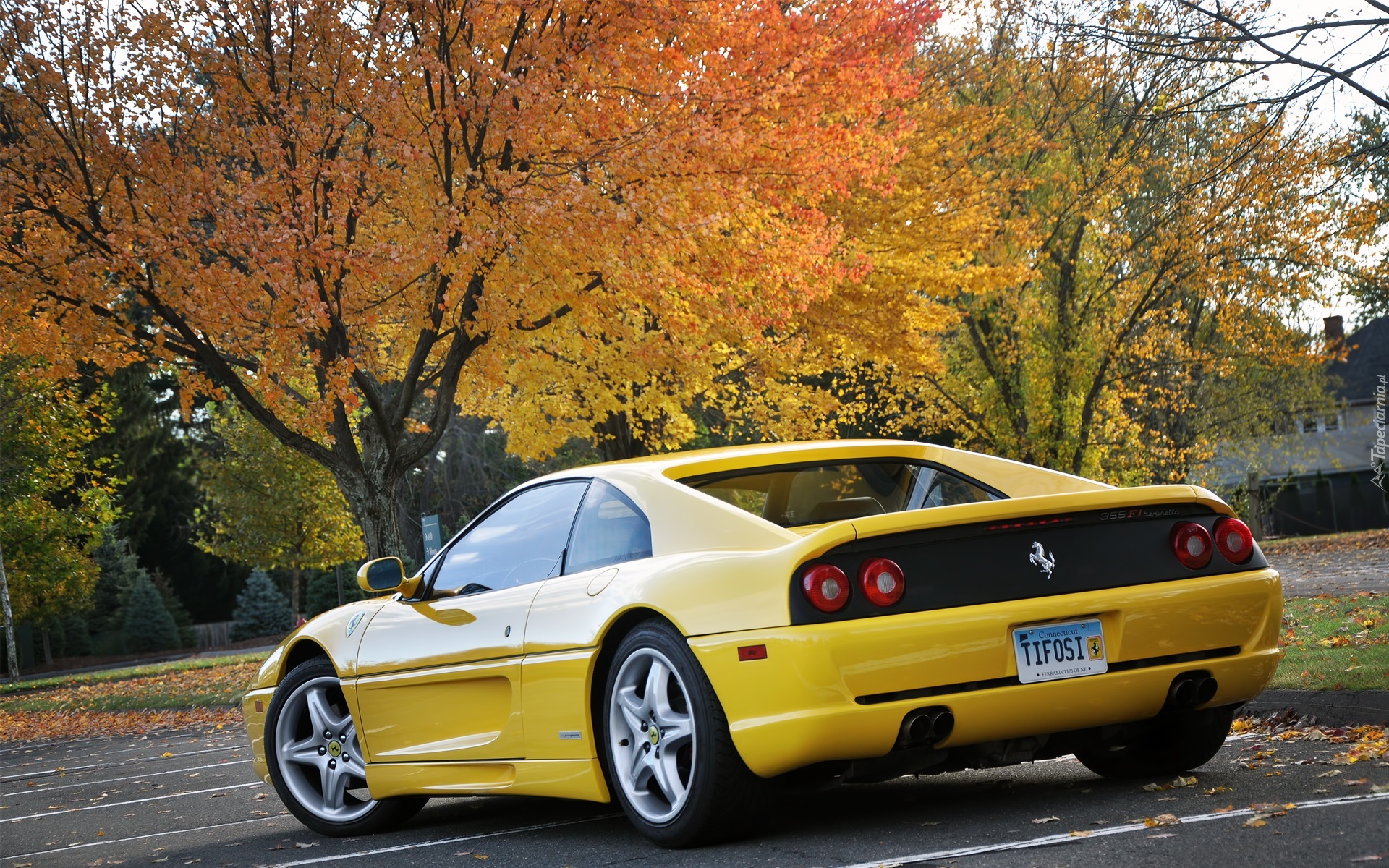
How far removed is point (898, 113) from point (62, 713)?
13096 millimetres

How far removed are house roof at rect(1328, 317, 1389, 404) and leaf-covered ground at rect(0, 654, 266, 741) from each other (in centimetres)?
4351

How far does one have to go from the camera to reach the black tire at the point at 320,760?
5883 millimetres

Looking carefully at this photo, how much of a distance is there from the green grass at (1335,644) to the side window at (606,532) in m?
2.38

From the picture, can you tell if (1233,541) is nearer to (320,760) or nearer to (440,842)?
(440,842)

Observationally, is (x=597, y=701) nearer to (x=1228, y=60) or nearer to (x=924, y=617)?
(x=924, y=617)

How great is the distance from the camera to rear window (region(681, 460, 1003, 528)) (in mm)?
5062

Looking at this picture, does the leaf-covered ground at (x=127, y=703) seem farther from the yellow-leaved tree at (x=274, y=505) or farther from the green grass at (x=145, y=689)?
the yellow-leaved tree at (x=274, y=505)

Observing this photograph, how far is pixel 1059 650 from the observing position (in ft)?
14.1

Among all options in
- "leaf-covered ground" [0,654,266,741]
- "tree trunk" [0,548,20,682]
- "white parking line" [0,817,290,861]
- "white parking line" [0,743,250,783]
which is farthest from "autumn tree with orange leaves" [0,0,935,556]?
"tree trunk" [0,548,20,682]

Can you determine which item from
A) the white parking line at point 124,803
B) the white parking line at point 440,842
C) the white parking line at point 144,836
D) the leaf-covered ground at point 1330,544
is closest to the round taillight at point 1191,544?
the white parking line at point 440,842

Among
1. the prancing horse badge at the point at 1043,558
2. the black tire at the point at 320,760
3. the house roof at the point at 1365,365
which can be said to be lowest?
the black tire at the point at 320,760

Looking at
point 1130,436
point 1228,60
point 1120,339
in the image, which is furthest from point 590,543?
point 1130,436

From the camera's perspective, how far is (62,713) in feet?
59.1

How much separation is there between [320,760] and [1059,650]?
10.9 feet
